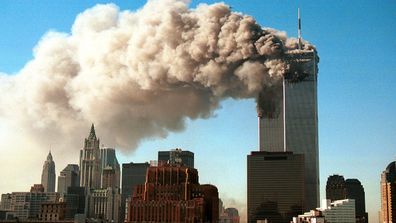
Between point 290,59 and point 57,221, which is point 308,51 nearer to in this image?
point 290,59

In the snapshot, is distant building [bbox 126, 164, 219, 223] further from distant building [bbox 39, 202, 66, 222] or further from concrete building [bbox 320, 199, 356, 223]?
concrete building [bbox 320, 199, 356, 223]

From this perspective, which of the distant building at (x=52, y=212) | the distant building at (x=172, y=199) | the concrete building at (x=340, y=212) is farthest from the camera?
the concrete building at (x=340, y=212)

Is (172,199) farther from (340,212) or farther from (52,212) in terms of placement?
(340,212)

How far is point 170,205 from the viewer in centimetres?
11969

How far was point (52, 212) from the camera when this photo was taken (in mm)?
142500

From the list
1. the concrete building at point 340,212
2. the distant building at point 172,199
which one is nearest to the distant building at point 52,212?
the distant building at point 172,199

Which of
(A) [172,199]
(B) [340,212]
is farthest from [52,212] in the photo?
(B) [340,212]

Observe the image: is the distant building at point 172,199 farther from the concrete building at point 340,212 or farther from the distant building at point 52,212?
the concrete building at point 340,212

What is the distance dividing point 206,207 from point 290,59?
33.5 metres

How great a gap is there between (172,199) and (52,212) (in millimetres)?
35136


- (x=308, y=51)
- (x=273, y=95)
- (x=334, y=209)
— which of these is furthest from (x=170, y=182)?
(x=334, y=209)

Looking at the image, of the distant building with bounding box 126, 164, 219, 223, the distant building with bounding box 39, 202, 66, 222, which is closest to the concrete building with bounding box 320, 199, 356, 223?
the distant building with bounding box 126, 164, 219, 223

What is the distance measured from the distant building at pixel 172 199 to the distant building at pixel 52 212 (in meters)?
25.4

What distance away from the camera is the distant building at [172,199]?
11831 cm
